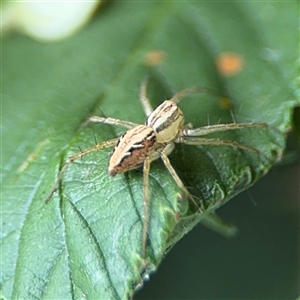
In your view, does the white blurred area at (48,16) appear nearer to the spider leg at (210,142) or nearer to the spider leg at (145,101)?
the spider leg at (145,101)

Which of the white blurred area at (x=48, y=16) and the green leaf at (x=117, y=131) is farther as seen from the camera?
the white blurred area at (x=48, y=16)

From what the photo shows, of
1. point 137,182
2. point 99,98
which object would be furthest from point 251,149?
point 99,98

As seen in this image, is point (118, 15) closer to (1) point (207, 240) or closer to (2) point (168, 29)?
(2) point (168, 29)

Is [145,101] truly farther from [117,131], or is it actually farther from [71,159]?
[71,159]

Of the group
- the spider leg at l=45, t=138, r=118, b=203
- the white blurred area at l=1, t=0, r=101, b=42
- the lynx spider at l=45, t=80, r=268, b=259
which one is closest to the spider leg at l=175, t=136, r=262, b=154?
the lynx spider at l=45, t=80, r=268, b=259

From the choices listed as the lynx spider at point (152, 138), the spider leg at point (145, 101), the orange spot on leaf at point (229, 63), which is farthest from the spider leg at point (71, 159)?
the orange spot on leaf at point (229, 63)

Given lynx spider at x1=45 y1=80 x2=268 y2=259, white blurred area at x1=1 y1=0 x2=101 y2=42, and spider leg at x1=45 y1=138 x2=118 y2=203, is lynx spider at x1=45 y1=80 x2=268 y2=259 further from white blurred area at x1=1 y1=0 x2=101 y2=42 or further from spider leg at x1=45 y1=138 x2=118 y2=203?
white blurred area at x1=1 y1=0 x2=101 y2=42

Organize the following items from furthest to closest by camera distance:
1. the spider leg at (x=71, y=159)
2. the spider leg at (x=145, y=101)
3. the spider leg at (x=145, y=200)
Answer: the spider leg at (x=145, y=101) < the spider leg at (x=71, y=159) < the spider leg at (x=145, y=200)
